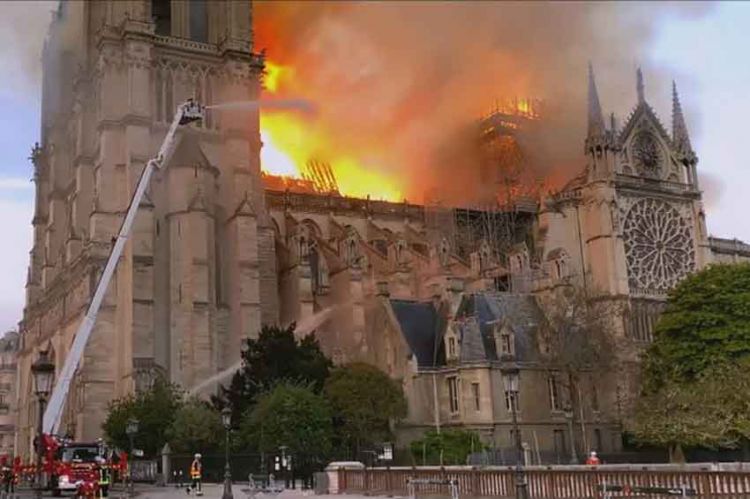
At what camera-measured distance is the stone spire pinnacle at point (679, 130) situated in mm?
65125

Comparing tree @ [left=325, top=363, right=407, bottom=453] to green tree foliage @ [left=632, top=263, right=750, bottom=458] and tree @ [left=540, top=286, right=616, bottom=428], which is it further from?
green tree foliage @ [left=632, top=263, right=750, bottom=458]

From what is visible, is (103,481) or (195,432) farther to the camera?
(195,432)

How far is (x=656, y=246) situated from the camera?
6203 cm

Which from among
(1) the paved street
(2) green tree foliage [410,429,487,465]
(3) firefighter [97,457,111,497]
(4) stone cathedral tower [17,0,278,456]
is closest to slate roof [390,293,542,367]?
(2) green tree foliage [410,429,487,465]

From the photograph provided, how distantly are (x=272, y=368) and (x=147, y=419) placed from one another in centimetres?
667

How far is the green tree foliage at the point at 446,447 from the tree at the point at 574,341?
6.43 metres

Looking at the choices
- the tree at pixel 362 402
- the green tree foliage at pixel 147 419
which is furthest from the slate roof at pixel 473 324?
the green tree foliage at pixel 147 419

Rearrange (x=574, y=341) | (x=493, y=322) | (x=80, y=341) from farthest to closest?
(x=493, y=322)
(x=574, y=341)
(x=80, y=341)

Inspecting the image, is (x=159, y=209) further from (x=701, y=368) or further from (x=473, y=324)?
(x=701, y=368)

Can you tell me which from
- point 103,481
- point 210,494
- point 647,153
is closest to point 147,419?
point 210,494

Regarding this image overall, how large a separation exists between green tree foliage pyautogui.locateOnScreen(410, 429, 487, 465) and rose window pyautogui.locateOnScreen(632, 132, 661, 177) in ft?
97.1

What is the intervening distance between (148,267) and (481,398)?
21.1 meters

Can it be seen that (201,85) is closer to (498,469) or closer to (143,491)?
(143,491)

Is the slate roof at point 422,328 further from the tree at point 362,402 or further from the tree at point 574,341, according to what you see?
the tree at point 574,341
